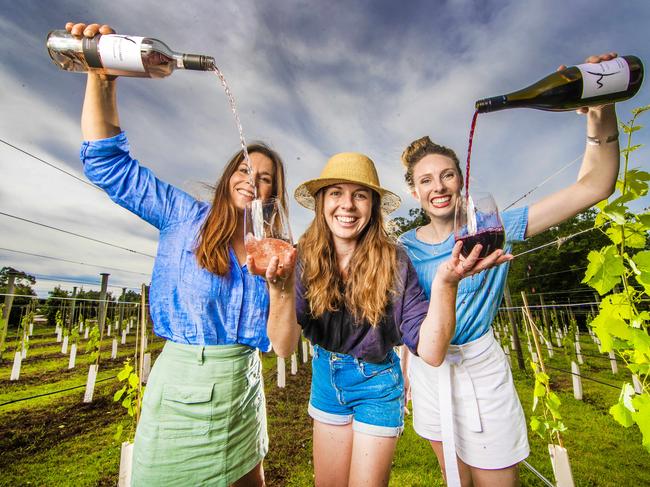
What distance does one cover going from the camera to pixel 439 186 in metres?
1.96

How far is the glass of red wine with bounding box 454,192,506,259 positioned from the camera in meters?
1.16

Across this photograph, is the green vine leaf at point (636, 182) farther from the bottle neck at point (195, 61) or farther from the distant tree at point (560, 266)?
the distant tree at point (560, 266)

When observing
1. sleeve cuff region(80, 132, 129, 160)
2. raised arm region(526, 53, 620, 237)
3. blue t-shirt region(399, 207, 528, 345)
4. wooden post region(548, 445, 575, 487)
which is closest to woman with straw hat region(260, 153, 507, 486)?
blue t-shirt region(399, 207, 528, 345)

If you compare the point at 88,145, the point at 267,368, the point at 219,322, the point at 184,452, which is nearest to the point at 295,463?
the point at 184,452

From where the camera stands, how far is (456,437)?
1.79 meters

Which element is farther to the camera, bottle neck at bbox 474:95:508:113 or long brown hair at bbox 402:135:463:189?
long brown hair at bbox 402:135:463:189

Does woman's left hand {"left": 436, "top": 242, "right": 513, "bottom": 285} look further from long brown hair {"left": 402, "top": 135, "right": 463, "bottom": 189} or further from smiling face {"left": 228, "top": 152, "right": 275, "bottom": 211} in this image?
smiling face {"left": 228, "top": 152, "right": 275, "bottom": 211}

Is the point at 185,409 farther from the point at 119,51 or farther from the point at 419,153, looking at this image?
the point at 419,153

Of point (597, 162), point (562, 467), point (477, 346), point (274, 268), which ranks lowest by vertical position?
point (562, 467)

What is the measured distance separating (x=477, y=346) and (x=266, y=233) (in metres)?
1.39

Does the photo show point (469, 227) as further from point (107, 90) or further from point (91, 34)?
point (91, 34)

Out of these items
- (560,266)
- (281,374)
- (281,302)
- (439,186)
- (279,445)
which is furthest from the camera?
(560,266)

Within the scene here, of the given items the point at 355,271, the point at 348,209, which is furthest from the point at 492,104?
the point at 355,271

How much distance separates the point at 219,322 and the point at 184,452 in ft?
2.17
